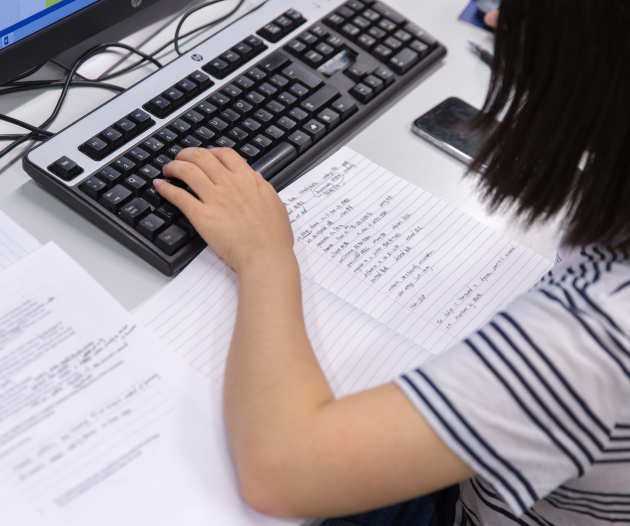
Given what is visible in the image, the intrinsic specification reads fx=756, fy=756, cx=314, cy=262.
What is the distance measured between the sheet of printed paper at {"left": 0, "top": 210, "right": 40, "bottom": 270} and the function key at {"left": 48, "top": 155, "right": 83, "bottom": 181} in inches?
2.1

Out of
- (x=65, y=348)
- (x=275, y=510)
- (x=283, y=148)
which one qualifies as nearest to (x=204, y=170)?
(x=283, y=148)

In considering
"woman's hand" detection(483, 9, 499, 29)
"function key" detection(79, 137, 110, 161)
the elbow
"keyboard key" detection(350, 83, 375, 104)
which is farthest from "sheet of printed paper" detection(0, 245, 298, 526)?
"woman's hand" detection(483, 9, 499, 29)

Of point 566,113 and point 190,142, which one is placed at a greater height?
point 566,113

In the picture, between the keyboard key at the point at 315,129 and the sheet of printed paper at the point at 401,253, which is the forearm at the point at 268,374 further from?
the keyboard key at the point at 315,129

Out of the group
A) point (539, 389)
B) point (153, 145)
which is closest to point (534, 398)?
point (539, 389)

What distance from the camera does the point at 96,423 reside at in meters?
0.49

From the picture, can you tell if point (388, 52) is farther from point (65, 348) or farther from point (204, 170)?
point (65, 348)

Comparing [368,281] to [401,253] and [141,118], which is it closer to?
[401,253]

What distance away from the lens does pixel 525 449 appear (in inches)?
17.7

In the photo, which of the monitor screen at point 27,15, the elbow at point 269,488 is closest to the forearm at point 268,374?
the elbow at point 269,488

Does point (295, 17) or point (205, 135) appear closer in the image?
point (205, 135)

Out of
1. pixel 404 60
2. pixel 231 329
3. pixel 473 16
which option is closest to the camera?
pixel 231 329

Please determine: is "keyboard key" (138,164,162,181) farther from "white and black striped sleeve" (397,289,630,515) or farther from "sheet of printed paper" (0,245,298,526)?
"white and black striped sleeve" (397,289,630,515)

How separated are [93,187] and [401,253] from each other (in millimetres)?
256
